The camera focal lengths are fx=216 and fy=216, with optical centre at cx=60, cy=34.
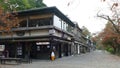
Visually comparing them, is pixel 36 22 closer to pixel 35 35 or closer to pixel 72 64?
pixel 35 35

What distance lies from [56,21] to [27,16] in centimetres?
422

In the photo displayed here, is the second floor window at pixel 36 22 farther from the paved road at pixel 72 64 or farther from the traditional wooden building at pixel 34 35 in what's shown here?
the paved road at pixel 72 64

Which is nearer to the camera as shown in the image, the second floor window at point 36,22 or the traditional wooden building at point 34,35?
the traditional wooden building at point 34,35

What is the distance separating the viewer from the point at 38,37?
29031 millimetres

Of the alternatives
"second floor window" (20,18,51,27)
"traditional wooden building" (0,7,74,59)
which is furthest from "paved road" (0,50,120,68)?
"second floor window" (20,18,51,27)

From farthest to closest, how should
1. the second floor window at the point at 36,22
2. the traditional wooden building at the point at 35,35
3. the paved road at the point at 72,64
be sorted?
the second floor window at the point at 36,22 < the traditional wooden building at the point at 35,35 < the paved road at the point at 72,64

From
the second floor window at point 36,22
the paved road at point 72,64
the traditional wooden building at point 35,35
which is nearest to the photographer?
the paved road at point 72,64

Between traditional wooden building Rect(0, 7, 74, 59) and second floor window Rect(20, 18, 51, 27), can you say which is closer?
traditional wooden building Rect(0, 7, 74, 59)

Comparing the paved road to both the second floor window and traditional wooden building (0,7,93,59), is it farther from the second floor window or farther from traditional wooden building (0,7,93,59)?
the second floor window

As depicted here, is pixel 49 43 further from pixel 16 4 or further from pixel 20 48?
pixel 16 4

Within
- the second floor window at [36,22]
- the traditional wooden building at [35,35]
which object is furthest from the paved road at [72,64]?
the second floor window at [36,22]

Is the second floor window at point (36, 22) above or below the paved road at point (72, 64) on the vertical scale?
above

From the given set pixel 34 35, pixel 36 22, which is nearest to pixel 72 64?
pixel 34 35

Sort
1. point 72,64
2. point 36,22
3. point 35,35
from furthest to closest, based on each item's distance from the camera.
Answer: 1. point 36,22
2. point 35,35
3. point 72,64
